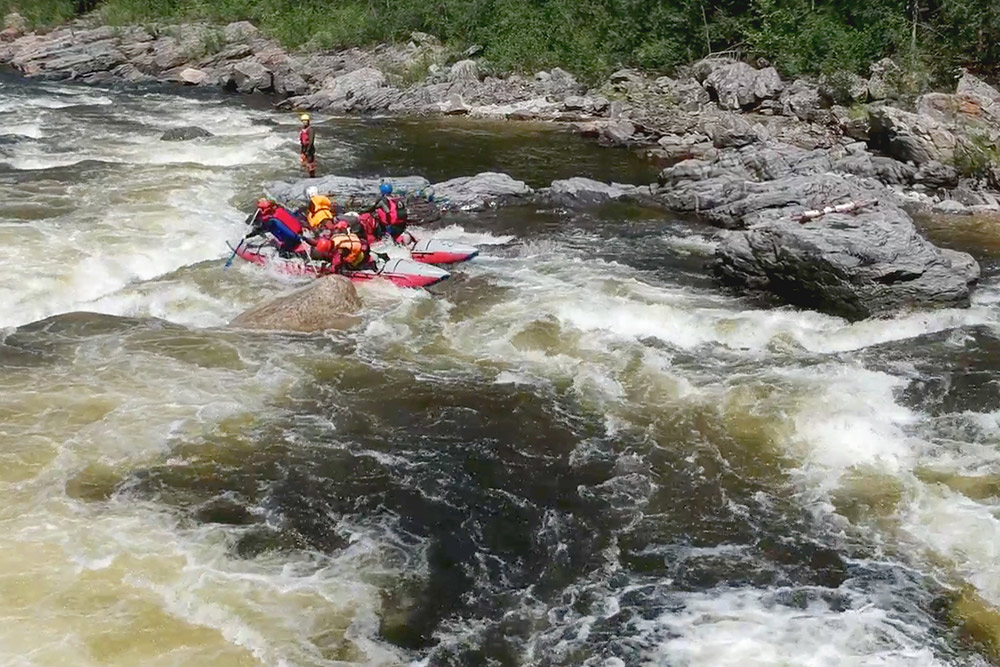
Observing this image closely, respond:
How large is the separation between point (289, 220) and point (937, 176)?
452 inches

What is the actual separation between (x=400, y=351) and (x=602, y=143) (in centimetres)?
1237

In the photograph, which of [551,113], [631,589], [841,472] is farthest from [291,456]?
[551,113]

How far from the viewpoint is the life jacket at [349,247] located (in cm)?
1167

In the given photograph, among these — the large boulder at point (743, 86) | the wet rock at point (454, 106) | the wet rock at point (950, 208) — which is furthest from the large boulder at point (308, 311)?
the large boulder at point (743, 86)

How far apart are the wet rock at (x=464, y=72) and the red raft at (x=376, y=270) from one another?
52.8 feet

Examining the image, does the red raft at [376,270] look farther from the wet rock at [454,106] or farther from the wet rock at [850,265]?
the wet rock at [454,106]

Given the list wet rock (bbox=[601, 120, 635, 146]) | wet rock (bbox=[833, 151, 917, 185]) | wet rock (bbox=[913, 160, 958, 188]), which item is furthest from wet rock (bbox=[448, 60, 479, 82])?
wet rock (bbox=[913, 160, 958, 188])

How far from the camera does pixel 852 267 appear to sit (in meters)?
10.8

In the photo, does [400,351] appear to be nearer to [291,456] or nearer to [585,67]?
[291,456]

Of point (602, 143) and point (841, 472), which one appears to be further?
point (602, 143)

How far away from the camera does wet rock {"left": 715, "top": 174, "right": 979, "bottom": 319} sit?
10758 mm

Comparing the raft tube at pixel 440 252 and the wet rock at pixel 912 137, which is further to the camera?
the wet rock at pixel 912 137

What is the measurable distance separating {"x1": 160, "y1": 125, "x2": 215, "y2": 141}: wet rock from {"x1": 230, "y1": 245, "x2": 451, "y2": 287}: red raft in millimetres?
8901

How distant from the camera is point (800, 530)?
702cm
